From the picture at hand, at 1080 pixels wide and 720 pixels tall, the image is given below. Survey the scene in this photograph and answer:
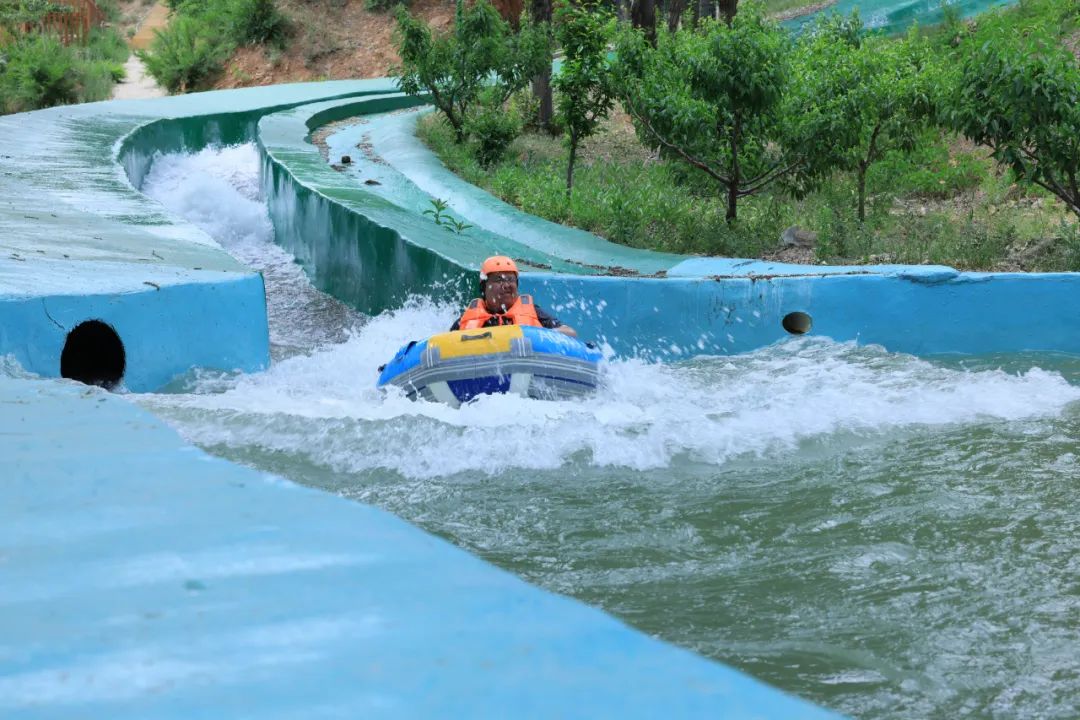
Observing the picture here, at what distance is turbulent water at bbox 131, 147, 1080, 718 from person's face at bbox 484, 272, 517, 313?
919 millimetres

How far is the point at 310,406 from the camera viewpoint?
575 cm

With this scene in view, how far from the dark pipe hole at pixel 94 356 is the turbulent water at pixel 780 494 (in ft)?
1.15

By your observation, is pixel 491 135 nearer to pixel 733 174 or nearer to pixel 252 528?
pixel 733 174

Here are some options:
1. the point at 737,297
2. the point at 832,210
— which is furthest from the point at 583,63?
the point at 737,297

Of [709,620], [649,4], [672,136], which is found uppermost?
[649,4]

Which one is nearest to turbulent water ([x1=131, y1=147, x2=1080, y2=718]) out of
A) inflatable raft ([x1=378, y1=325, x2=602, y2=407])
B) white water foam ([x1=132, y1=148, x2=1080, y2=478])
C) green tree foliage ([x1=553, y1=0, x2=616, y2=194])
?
white water foam ([x1=132, y1=148, x2=1080, y2=478])

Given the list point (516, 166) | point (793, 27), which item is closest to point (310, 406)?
point (516, 166)

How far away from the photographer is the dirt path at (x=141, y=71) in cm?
3142

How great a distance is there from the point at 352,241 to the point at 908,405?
5.32m

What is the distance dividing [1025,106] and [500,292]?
14.8 ft

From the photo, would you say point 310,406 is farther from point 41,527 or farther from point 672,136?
point 672,136

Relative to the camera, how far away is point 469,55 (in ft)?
49.6

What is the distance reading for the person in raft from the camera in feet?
22.1

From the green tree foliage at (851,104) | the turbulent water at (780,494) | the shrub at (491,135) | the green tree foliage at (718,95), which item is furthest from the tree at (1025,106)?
the shrub at (491,135)
